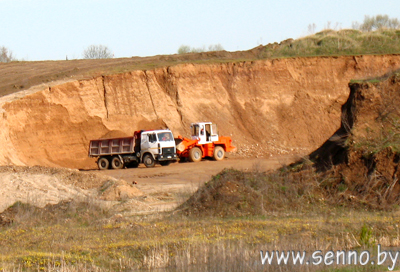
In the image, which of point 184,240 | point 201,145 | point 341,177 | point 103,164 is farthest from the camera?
point 201,145

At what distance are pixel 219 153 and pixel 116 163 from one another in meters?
5.88

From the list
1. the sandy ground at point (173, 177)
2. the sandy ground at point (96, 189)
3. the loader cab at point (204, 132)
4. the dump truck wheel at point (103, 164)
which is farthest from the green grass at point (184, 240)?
the loader cab at point (204, 132)

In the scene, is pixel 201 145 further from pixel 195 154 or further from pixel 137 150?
pixel 137 150

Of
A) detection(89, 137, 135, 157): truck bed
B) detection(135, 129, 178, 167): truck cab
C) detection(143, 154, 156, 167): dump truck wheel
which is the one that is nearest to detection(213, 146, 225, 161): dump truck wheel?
detection(135, 129, 178, 167): truck cab

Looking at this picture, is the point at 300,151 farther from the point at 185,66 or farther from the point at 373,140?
the point at 373,140

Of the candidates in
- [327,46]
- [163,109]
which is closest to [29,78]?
[163,109]

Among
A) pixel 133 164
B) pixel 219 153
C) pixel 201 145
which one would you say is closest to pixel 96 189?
pixel 133 164

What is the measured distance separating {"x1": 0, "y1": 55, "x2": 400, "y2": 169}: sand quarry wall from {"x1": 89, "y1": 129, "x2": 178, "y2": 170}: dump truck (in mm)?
3007

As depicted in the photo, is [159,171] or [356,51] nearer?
[159,171]

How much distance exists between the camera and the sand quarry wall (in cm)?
3170

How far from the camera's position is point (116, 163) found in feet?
95.3

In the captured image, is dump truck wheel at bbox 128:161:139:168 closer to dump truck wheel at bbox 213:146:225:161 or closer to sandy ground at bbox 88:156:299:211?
sandy ground at bbox 88:156:299:211

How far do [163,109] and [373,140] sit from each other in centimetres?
2224

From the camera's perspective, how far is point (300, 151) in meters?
34.9
